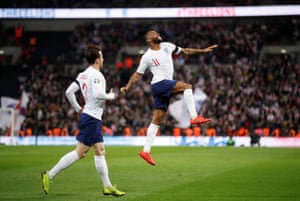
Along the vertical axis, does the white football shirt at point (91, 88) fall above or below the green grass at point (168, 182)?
above

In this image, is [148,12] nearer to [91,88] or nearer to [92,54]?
[92,54]

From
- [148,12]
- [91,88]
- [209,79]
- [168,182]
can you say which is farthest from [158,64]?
[148,12]

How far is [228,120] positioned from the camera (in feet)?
110

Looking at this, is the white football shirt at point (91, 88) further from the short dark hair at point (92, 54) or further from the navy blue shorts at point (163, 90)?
the navy blue shorts at point (163, 90)

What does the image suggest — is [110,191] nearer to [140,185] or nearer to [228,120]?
[140,185]

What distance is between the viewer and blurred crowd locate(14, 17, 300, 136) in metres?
33.5

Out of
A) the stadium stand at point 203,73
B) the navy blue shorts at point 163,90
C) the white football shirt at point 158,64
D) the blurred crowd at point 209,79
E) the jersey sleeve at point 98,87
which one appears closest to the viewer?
the jersey sleeve at point 98,87

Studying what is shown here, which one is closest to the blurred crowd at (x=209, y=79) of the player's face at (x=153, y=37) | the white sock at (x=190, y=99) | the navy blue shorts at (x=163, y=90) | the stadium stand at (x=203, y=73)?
the stadium stand at (x=203, y=73)

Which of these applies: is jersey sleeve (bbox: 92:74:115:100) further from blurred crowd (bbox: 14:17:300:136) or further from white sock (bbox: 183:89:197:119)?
blurred crowd (bbox: 14:17:300:136)

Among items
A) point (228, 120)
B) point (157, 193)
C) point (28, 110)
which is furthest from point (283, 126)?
point (157, 193)

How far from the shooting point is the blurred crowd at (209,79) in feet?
110

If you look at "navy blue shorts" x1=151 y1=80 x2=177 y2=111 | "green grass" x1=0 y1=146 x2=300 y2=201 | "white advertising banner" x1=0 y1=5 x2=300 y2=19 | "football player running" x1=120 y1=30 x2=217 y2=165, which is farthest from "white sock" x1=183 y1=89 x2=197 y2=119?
"white advertising banner" x1=0 y1=5 x2=300 y2=19

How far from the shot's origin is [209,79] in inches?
1455

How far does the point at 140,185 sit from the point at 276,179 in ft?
9.21
